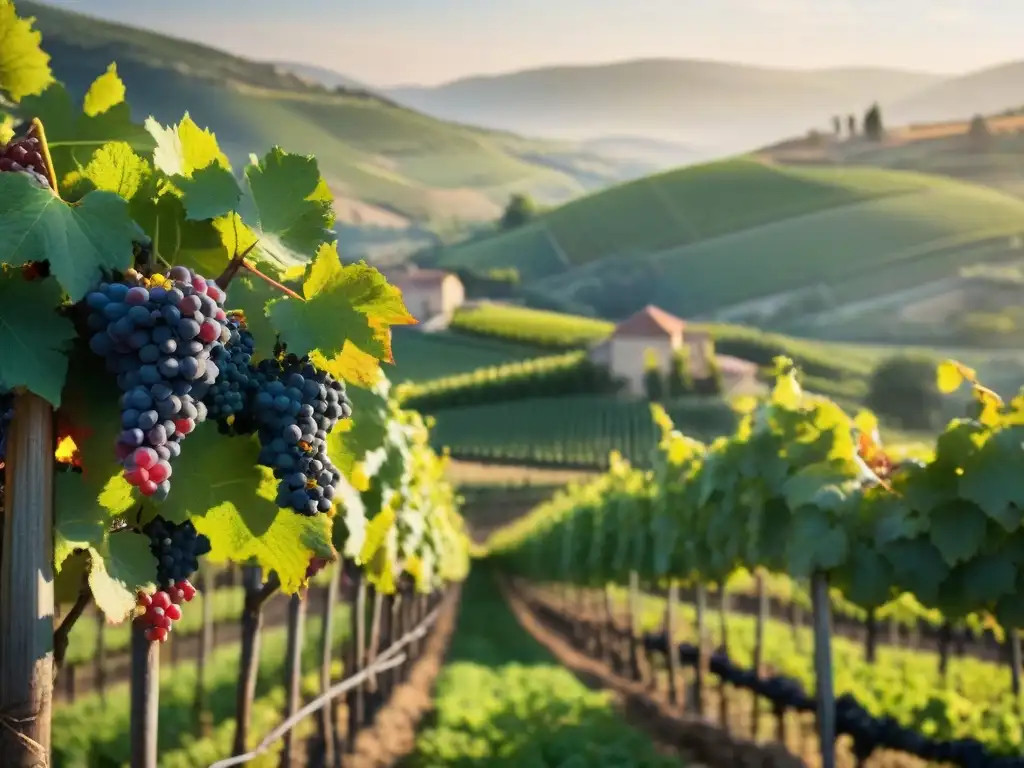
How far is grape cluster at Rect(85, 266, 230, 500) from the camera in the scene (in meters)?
1.00

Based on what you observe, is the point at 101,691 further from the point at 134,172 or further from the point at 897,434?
the point at 897,434

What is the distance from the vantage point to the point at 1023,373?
32844 millimetres

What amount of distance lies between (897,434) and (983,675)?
2451cm

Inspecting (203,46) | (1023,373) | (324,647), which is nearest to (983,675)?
(324,647)

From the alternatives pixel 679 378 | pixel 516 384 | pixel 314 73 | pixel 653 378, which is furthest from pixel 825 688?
pixel 314 73

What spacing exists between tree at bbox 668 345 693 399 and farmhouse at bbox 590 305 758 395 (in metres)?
0.17

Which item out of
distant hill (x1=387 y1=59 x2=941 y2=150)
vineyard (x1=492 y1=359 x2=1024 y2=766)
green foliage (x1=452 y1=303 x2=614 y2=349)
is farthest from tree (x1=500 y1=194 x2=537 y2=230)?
vineyard (x1=492 y1=359 x2=1024 y2=766)

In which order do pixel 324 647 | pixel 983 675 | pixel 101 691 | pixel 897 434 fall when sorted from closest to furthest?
pixel 324 647, pixel 101 691, pixel 983 675, pixel 897 434

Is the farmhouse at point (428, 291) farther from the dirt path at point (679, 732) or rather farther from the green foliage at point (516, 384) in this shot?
the dirt path at point (679, 732)

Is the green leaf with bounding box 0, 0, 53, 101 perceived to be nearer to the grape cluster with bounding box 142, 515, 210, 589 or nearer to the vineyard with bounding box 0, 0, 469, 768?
the vineyard with bounding box 0, 0, 469, 768

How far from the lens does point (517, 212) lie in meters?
46.3

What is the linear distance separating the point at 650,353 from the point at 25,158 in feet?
104

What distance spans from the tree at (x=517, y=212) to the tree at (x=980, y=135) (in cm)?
2131

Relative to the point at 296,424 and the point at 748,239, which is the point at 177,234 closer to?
the point at 296,424
